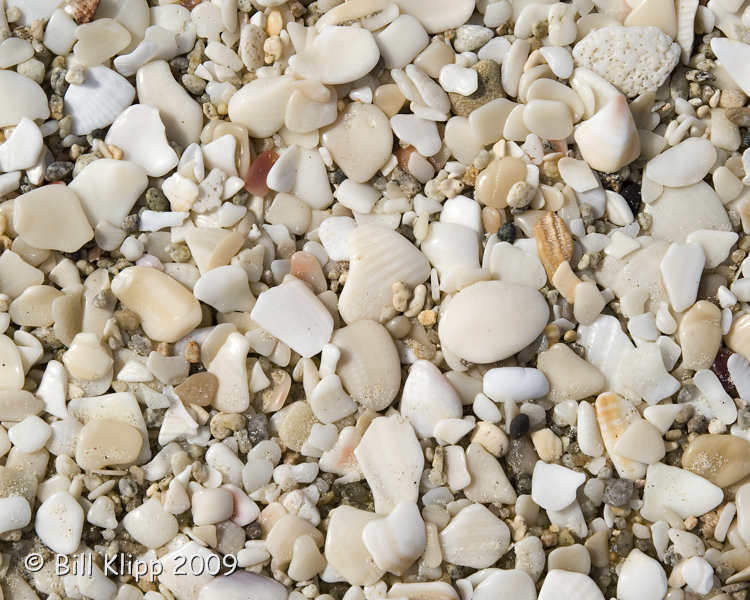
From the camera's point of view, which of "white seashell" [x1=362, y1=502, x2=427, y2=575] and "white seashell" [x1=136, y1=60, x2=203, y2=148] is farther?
"white seashell" [x1=136, y1=60, x2=203, y2=148]

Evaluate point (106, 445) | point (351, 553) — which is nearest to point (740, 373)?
point (351, 553)

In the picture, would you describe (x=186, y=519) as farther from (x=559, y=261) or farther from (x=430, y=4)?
(x=430, y=4)

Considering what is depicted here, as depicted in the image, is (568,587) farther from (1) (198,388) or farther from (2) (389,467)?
(1) (198,388)

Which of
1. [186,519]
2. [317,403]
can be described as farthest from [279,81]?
[186,519]

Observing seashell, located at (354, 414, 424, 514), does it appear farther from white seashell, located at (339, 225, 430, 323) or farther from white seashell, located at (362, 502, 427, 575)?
white seashell, located at (339, 225, 430, 323)

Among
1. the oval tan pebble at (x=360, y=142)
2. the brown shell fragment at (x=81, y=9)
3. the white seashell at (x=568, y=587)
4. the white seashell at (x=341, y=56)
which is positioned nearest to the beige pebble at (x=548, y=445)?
the white seashell at (x=568, y=587)

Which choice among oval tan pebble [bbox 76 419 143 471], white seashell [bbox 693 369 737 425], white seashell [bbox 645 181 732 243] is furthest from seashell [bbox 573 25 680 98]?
oval tan pebble [bbox 76 419 143 471]
